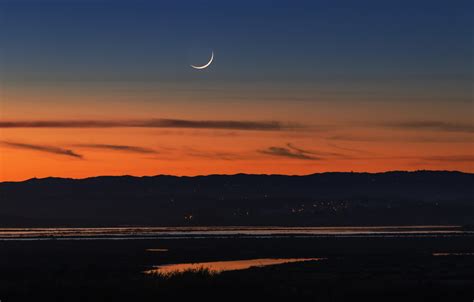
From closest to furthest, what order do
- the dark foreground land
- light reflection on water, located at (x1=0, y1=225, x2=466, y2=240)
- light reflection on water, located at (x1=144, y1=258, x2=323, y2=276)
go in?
1. the dark foreground land
2. light reflection on water, located at (x1=144, y1=258, x2=323, y2=276)
3. light reflection on water, located at (x1=0, y1=225, x2=466, y2=240)

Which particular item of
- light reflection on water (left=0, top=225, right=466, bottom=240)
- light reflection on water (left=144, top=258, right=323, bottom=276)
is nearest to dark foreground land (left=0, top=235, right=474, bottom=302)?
light reflection on water (left=144, top=258, right=323, bottom=276)

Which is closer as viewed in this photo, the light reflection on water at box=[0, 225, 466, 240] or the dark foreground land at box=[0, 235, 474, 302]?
the dark foreground land at box=[0, 235, 474, 302]

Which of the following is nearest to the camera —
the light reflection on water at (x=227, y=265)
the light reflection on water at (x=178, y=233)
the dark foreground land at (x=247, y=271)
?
the dark foreground land at (x=247, y=271)

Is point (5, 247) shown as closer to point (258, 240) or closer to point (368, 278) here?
point (258, 240)

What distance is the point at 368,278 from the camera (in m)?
60.3

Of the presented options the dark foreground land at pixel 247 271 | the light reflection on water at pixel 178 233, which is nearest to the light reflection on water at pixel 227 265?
the dark foreground land at pixel 247 271

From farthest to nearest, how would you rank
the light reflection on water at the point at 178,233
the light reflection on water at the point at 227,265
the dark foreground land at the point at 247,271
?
1. the light reflection on water at the point at 178,233
2. the light reflection on water at the point at 227,265
3. the dark foreground land at the point at 247,271

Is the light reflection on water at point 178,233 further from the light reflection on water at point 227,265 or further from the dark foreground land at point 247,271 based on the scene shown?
the light reflection on water at point 227,265

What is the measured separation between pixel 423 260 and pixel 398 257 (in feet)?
12.6

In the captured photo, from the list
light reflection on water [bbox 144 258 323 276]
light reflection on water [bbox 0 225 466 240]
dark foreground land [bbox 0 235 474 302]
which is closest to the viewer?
dark foreground land [bbox 0 235 474 302]

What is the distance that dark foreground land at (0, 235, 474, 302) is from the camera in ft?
146

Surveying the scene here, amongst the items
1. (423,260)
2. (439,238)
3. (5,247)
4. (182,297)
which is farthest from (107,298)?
(439,238)

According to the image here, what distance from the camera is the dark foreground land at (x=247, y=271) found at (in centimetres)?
4456

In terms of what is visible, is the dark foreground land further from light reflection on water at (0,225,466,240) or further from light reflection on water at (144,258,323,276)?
light reflection on water at (0,225,466,240)
